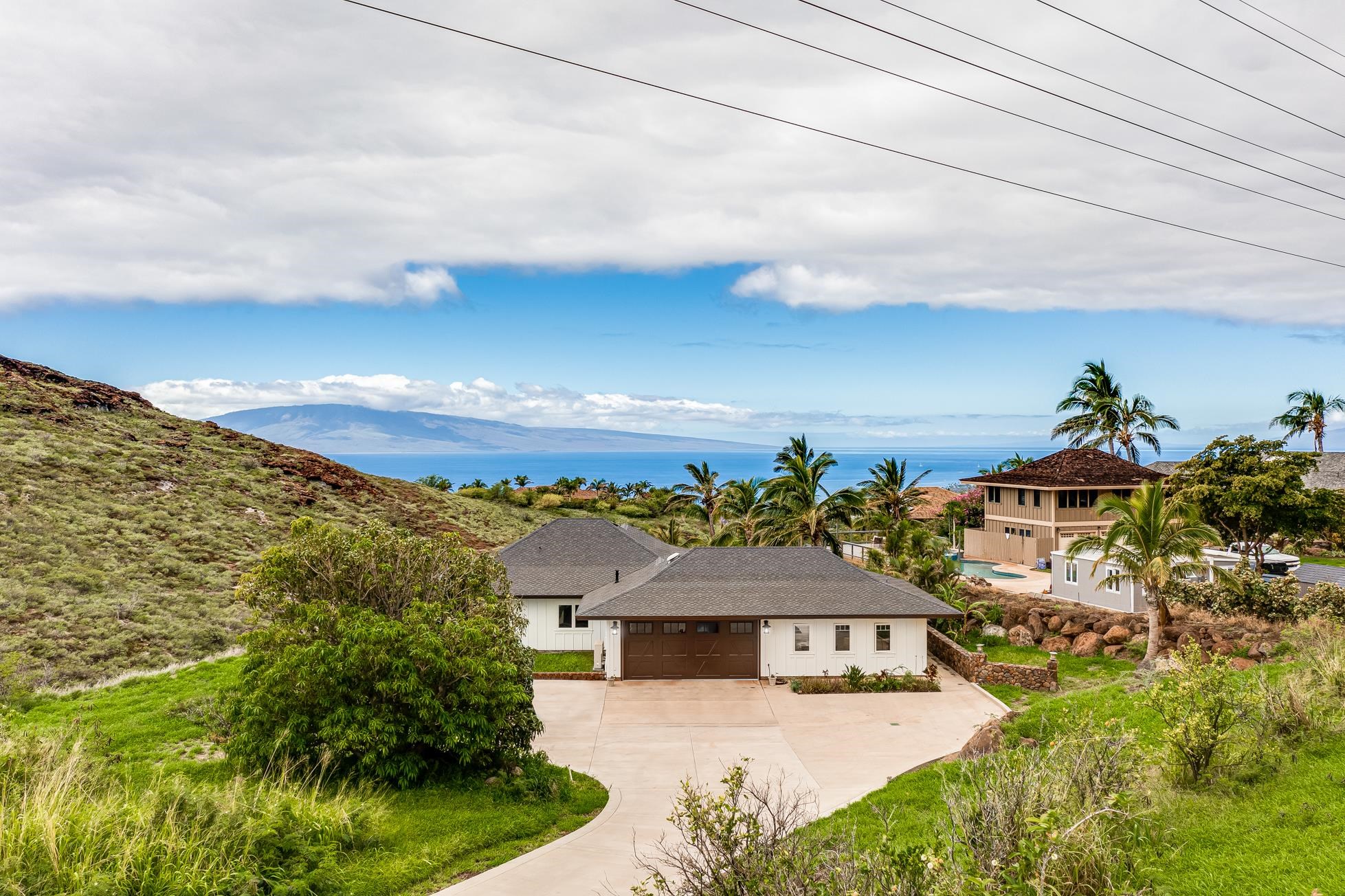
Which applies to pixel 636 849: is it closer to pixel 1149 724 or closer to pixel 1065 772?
pixel 1065 772

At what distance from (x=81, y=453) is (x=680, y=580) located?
38122mm

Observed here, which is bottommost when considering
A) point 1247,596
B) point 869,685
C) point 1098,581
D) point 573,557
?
point 869,685

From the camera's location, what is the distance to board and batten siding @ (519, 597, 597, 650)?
1217 inches

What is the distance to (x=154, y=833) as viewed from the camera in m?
10.8

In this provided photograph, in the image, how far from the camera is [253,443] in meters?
62.4

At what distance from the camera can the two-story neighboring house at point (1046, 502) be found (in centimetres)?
4369

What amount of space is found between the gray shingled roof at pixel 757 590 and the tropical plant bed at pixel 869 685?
1938 millimetres

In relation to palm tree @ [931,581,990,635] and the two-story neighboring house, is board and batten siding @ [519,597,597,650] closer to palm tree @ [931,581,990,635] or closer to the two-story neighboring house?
palm tree @ [931,581,990,635]

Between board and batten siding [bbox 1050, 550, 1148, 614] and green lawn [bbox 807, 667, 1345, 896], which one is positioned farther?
board and batten siding [bbox 1050, 550, 1148, 614]

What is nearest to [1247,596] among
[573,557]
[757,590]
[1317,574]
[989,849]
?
[1317,574]

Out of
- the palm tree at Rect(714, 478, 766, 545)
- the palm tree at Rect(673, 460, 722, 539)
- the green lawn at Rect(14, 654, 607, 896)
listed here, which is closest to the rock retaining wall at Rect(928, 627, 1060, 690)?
the palm tree at Rect(714, 478, 766, 545)

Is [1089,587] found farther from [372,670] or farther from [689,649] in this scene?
[372,670]

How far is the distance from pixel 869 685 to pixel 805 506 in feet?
41.9

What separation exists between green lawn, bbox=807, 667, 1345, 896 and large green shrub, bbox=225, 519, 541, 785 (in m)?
6.78
